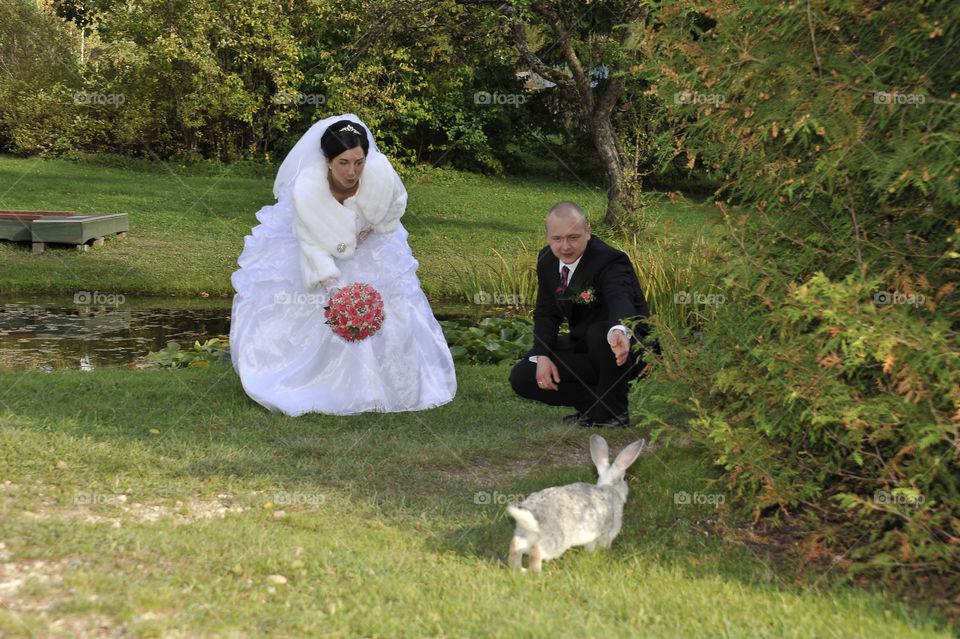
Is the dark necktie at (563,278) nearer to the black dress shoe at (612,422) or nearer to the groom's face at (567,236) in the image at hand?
the groom's face at (567,236)

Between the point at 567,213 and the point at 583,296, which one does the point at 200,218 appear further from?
the point at 567,213

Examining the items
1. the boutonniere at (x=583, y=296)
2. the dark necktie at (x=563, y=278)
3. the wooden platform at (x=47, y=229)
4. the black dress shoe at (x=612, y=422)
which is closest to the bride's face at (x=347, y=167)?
the dark necktie at (x=563, y=278)

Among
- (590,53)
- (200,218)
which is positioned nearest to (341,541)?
(590,53)

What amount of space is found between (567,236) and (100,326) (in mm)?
8302

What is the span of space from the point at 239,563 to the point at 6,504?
180 cm

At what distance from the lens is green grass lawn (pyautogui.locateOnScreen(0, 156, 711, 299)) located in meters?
14.9

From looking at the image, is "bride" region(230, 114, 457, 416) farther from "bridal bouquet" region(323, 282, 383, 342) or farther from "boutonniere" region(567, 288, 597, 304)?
"boutonniere" region(567, 288, 597, 304)

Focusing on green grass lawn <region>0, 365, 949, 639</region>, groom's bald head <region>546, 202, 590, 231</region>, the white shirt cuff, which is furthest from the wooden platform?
the white shirt cuff

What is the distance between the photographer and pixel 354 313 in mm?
7621

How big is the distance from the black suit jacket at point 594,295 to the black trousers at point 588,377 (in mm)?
107

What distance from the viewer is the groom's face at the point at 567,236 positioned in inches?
270

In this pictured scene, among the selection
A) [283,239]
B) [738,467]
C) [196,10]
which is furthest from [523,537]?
[196,10]

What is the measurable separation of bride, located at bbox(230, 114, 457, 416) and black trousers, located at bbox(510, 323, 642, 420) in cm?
104

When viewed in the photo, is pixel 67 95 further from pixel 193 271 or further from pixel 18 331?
pixel 18 331
